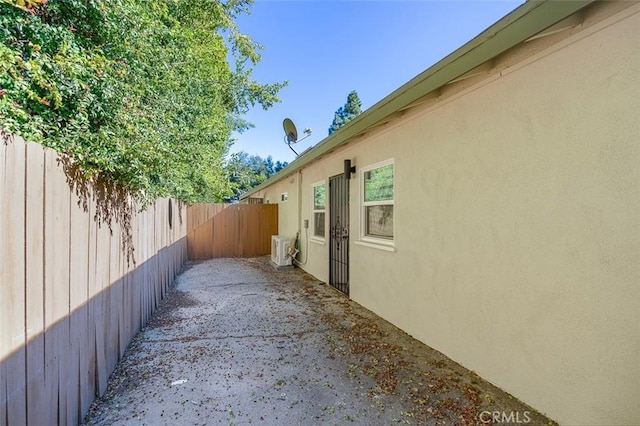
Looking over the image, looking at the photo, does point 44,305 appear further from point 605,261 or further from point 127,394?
point 605,261

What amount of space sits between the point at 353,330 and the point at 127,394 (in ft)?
8.46

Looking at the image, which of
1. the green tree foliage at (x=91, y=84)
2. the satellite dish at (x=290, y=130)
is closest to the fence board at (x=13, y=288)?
the green tree foliage at (x=91, y=84)

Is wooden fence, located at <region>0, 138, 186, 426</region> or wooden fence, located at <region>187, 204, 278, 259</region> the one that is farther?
wooden fence, located at <region>187, 204, 278, 259</region>

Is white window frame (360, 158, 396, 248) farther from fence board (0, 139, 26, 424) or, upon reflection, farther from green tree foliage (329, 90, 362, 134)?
green tree foliage (329, 90, 362, 134)

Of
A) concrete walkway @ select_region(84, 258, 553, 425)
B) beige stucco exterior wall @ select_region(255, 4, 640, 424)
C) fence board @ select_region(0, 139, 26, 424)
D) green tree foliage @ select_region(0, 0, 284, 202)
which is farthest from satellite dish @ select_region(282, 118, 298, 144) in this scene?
fence board @ select_region(0, 139, 26, 424)

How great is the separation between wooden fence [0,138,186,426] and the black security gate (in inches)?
149

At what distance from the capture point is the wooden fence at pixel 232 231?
35.8ft

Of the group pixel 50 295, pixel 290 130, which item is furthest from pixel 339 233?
pixel 290 130

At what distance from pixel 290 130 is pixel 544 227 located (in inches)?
345

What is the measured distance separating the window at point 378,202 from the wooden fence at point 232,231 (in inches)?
277

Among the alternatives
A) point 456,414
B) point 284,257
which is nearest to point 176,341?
point 456,414

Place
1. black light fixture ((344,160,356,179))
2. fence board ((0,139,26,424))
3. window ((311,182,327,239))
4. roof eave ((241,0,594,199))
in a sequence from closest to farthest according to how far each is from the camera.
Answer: fence board ((0,139,26,424))
roof eave ((241,0,594,199))
black light fixture ((344,160,356,179))
window ((311,182,327,239))

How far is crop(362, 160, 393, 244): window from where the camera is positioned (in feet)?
15.0

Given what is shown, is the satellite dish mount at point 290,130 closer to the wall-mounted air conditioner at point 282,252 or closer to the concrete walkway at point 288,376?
the wall-mounted air conditioner at point 282,252
